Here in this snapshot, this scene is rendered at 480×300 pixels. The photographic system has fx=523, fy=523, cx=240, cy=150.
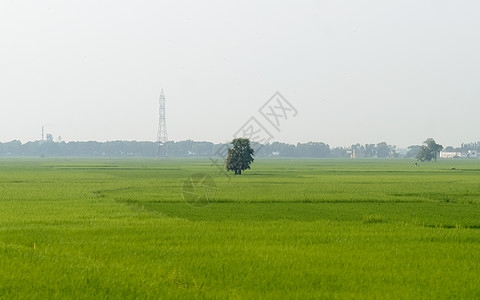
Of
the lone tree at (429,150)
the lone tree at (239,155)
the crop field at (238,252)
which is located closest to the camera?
the crop field at (238,252)

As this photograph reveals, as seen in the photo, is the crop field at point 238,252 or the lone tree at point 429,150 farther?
the lone tree at point 429,150

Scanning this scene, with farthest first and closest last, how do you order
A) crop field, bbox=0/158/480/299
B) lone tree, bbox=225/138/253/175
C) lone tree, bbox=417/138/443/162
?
1. lone tree, bbox=417/138/443/162
2. lone tree, bbox=225/138/253/175
3. crop field, bbox=0/158/480/299

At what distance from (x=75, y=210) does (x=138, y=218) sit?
13.3 feet

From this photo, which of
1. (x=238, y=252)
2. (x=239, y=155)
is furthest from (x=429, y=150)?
(x=238, y=252)

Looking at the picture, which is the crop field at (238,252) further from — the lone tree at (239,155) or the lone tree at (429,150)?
the lone tree at (429,150)

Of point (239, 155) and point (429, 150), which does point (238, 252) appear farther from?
point (429, 150)

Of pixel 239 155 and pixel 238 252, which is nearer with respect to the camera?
pixel 238 252

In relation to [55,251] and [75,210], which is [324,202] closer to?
[75,210]

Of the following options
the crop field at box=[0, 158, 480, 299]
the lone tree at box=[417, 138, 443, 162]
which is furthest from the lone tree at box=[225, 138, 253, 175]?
the lone tree at box=[417, 138, 443, 162]

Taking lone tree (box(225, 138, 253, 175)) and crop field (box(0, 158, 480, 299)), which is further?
lone tree (box(225, 138, 253, 175))

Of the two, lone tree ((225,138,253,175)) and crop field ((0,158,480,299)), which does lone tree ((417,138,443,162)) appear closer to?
lone tree ((225,138,253,175))

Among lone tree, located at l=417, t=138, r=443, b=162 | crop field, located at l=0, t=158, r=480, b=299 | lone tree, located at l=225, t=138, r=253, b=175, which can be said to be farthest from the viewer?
lone tree, located at l=417, t=138, r=443, b=162

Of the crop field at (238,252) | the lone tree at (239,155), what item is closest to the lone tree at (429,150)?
the lone tree at (239,155)

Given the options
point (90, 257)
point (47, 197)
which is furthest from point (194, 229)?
point (47, 197)
